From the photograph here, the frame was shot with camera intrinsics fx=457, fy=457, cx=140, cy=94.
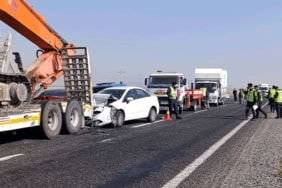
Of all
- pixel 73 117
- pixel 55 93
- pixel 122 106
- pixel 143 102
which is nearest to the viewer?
pixel 73 117

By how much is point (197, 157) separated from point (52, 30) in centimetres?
705

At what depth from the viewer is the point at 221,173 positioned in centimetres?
777

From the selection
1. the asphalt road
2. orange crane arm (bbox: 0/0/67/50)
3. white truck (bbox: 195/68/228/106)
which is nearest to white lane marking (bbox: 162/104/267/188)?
the asphalt road

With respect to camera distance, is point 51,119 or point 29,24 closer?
point 51,119

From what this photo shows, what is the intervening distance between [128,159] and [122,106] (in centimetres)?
727

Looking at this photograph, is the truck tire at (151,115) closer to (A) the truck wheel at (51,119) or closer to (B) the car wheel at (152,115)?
(B) the car wheel at (152,115)

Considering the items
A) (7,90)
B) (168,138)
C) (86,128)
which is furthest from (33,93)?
(168,138)

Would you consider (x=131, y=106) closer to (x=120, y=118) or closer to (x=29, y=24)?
(x=120, y=118)

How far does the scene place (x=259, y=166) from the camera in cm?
849

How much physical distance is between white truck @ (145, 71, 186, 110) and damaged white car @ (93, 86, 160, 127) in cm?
728

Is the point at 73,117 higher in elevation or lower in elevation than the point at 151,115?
higher

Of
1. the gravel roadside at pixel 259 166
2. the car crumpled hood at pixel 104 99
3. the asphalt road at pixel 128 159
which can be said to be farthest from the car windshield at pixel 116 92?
the gravel roadside at pixel 259 166

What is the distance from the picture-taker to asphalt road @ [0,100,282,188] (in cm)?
711

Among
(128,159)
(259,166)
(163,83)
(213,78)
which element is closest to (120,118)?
(128,159)
